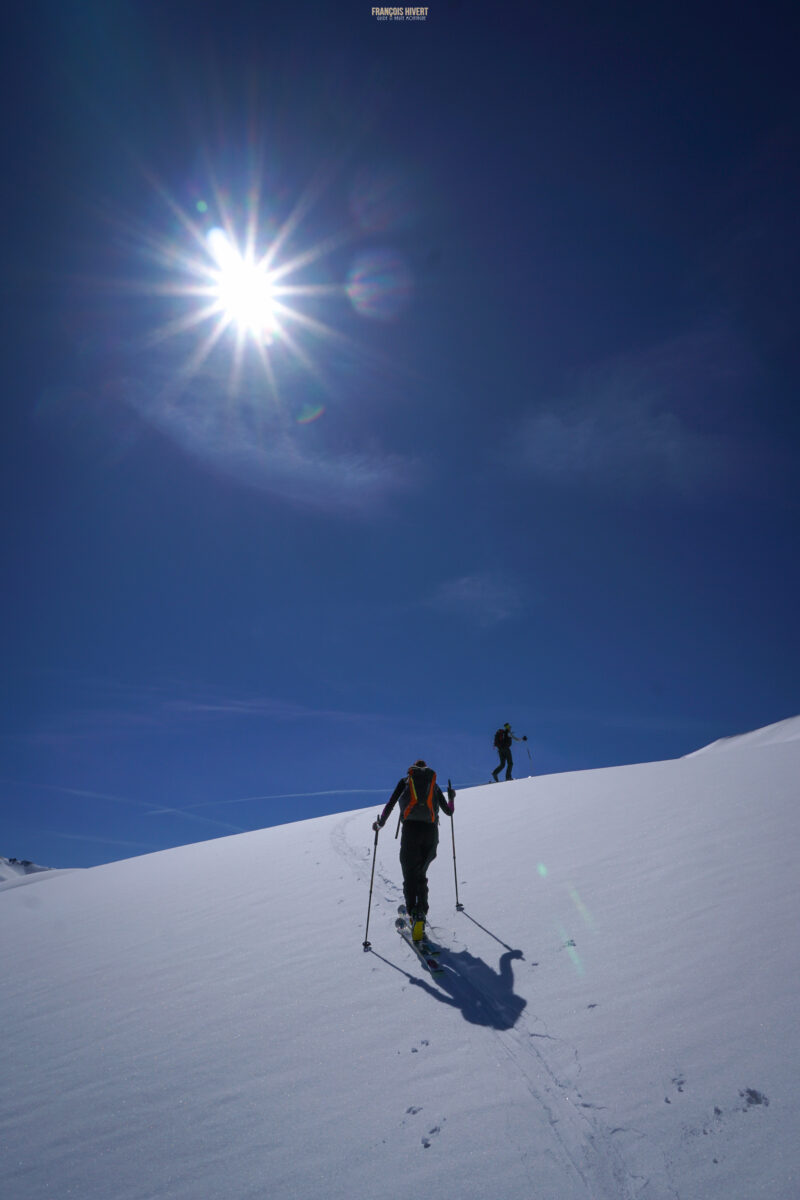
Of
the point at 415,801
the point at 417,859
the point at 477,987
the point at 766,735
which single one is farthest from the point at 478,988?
the point at 766,735

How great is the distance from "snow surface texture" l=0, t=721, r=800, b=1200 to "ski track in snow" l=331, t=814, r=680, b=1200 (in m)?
0.01

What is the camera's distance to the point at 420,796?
22.9 ft

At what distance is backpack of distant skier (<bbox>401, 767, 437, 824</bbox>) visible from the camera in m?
6.88

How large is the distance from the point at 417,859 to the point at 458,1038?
2482mm

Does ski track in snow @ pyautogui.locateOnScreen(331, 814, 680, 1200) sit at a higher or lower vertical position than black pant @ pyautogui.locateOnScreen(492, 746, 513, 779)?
lower

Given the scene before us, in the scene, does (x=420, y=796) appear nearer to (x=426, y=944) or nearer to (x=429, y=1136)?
(x=426, y=944)

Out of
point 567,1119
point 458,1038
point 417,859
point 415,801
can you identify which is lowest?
point 567,1119

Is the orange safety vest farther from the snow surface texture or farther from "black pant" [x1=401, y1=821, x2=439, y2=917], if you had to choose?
the snow surface texture

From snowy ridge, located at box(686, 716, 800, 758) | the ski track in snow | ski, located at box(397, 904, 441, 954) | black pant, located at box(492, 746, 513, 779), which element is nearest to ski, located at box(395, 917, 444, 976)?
ski, located at box(397, 904, 441, 954)

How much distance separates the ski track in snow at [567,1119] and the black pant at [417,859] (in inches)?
52.3

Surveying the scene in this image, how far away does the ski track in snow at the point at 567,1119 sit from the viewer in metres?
2.86

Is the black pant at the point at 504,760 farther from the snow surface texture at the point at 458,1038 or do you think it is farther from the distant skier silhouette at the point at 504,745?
the snow surface texture at the point at 458,1038

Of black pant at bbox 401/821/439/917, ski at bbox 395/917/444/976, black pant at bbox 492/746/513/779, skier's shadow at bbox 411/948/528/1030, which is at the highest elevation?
black pant at bbox 492/746/513/779

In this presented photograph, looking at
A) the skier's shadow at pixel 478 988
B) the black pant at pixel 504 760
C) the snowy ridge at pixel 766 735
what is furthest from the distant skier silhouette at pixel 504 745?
the skier's shadow at pixel 478 988
